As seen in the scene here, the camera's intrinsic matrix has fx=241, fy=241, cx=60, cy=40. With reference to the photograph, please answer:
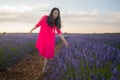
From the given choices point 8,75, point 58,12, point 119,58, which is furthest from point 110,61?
point 8,75

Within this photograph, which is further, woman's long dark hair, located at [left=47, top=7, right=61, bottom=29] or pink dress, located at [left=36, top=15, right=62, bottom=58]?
pink dress, located at [left=36, top=15, right=62, bottom=58]

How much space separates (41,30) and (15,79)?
1106 mm

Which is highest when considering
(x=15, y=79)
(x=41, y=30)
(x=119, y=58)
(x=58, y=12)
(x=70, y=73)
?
(x=58, y=12)

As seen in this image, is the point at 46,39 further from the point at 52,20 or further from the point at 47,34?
the point at 52,20

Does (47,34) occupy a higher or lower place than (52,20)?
lower

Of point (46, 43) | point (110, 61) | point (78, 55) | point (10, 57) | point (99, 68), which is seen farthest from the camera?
point (10, 57)

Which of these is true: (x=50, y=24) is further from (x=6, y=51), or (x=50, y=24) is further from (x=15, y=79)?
(x=6, y=51)

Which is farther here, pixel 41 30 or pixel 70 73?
pixel 41 30

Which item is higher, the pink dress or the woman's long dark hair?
the woman's long dark hair

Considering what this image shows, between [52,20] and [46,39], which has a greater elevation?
[52,20]

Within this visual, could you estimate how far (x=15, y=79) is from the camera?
4.64m

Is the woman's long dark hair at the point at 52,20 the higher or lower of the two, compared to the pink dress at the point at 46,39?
higher

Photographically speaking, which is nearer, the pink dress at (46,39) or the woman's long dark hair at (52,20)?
the woman's long dark hair at (52,20)

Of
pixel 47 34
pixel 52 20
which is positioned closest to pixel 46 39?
pixel 47 34
